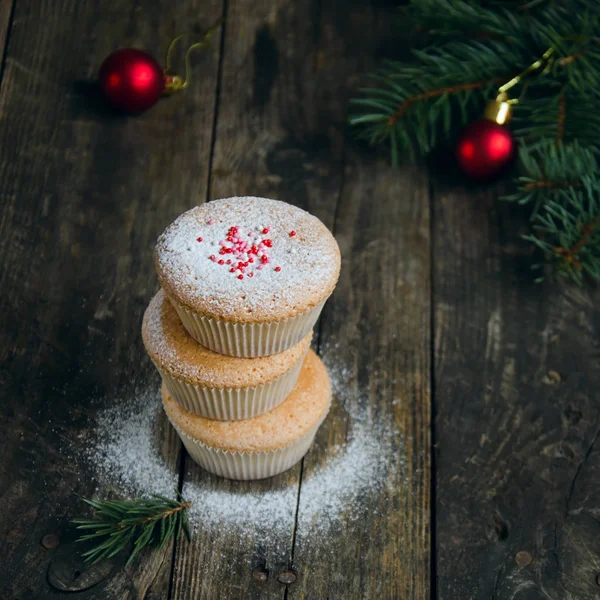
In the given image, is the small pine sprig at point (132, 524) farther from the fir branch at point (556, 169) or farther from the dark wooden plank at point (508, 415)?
the fir branch at point (556, 169)

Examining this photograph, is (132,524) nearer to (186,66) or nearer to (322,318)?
(322,318)

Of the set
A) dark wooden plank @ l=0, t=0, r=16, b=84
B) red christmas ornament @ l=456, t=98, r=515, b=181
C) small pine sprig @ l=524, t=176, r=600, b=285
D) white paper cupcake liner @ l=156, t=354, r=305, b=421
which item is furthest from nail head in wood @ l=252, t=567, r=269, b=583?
dark wooden plank @ l=0, t=0, r=16, b=84

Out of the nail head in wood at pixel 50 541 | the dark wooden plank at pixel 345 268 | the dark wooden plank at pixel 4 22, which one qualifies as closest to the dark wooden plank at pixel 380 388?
the dark wooden plank at pixel 345 268

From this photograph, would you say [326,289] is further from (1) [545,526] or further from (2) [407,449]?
(1) [545,526]

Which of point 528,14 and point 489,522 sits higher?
point 528,14

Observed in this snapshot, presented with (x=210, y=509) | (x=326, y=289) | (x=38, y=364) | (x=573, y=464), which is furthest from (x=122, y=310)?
(x=573, y=464)

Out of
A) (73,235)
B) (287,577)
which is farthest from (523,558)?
(73,235)
